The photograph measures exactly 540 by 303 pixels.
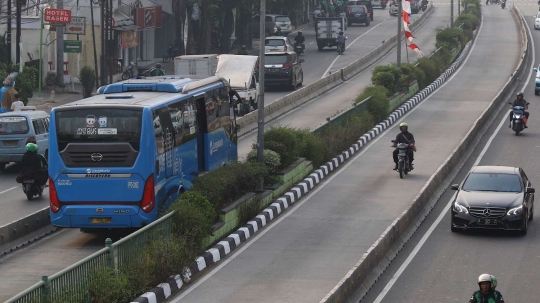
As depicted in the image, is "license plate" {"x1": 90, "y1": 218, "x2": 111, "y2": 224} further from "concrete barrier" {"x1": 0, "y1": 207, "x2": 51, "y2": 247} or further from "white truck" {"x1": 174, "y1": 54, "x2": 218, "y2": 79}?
"white truck" {"x1": 174, "y1": 54, "x2": 218, "y2": 79}

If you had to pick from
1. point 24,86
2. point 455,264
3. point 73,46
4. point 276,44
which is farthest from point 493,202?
point 276,44

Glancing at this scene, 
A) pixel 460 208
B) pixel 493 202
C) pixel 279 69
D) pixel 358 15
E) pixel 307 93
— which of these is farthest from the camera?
pixel 358 15

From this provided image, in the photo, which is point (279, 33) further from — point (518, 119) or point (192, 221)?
point (192, 221)

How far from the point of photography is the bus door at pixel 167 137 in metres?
19.7

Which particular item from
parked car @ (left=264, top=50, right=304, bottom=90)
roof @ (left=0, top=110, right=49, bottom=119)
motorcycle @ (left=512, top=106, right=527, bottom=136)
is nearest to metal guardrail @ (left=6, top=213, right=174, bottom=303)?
roof @ (left=0, top=110, right=49, bottom=119)

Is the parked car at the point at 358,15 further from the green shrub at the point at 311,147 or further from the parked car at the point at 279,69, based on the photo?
the green shrub at the point at 311,147

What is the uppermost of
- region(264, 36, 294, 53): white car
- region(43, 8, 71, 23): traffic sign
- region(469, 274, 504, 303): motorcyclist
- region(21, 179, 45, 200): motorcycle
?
region(43, 8, 71, 23): traffic sign

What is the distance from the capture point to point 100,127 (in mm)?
18984

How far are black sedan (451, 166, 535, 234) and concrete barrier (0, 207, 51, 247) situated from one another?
853 centimetres

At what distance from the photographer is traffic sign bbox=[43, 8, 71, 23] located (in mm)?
43594

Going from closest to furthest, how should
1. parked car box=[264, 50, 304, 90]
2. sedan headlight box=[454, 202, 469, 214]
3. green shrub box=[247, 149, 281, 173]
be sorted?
sedan headlight box=[454, 202, 469, 214] < green shrub box=[247, 149, 281, 173] < parked car box=[264, 50, 304, 90]

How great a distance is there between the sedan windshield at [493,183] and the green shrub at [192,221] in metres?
6.24

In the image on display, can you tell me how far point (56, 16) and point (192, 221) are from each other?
93.6ft

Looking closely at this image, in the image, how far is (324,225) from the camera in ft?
71.2
